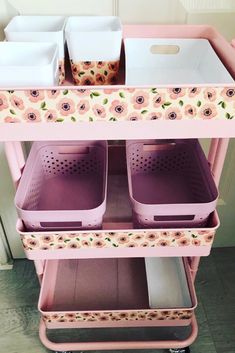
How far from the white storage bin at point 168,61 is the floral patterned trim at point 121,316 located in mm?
662

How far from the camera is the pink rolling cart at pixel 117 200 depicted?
0.66 metres

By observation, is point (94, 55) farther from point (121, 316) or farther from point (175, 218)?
point (121, 316)

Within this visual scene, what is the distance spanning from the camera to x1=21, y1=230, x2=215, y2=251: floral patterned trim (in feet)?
2.81

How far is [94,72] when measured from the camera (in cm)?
80

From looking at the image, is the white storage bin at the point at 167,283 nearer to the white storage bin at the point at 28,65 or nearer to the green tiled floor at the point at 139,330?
the green tiled floor at the point at 139,330

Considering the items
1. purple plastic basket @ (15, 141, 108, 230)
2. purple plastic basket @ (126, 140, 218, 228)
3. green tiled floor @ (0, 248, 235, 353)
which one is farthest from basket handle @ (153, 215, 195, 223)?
green tiled floor @ (0, 248, 235, 353)

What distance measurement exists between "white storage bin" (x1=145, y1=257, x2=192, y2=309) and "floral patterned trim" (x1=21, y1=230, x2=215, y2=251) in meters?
0.32

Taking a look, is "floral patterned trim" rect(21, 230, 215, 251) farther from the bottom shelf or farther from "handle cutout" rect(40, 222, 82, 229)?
the bottom shelf

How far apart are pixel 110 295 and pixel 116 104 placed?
72 centimetres

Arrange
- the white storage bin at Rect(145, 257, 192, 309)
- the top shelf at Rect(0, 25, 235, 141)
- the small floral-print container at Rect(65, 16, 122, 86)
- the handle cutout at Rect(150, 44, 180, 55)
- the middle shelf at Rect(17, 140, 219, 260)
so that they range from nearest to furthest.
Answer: the top shelf at Rect(0, 25, 235, 141)
the small floral-print container at Rect(65, 16, 122, 86)
the middle shelf at Rect(17, 140, 219, 260)
the handle cutout at Rect(150, 44, 180, 55)
the white storage bin at Rect(145, 257, 192, 309)

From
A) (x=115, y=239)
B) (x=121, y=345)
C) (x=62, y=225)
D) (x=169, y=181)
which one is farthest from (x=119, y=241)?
(x=121, y=345)

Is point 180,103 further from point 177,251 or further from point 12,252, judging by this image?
point 12,252

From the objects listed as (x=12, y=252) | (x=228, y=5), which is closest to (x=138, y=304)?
(x=12, y=252)

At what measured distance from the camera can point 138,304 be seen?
112 centimetres
